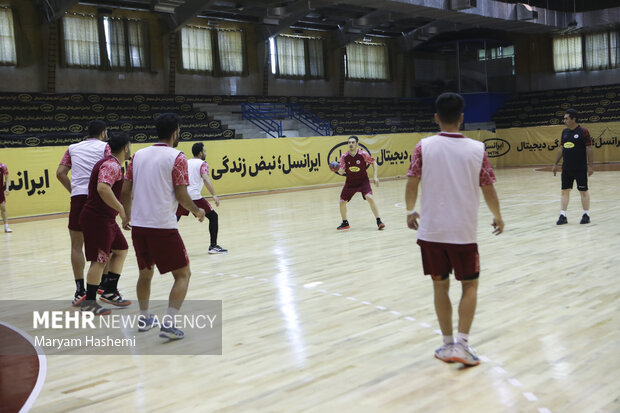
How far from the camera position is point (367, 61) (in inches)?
1384

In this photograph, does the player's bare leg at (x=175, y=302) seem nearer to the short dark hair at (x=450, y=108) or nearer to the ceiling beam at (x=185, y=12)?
the short dark hair at (x=450, y=108)

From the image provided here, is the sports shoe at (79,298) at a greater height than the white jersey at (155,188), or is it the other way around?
the white jersey at (155,188)

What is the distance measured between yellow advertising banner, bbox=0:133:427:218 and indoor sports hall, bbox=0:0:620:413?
7 centimetres

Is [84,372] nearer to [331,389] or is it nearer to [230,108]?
[331,389]

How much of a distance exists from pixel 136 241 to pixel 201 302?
4.85 feet

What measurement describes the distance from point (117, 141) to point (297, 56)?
88.0 ft

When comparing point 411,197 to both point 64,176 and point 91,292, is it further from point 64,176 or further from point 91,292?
point 64,176

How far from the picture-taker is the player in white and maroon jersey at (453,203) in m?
4.21

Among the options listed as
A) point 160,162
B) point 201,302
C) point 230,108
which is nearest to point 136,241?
point 160,162

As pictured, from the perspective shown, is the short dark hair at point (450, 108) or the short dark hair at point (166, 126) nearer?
the short dark hair at point (450, 108)

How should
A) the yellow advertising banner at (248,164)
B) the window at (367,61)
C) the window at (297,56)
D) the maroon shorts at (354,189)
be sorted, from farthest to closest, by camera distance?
the window at (367,61) < the window at (297,56) < the yellow advertising banner at (248,164) < the maroon shorts at (354,189)

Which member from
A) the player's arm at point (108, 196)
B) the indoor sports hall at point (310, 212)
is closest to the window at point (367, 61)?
the indoor sports hall at point (310, 212)

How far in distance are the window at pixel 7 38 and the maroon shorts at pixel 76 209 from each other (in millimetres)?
18714

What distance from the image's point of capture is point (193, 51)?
2816 centimetres
